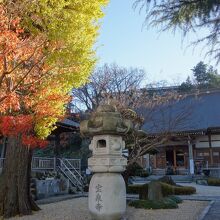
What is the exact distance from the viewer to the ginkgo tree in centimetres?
962

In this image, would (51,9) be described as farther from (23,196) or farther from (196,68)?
(196,68)

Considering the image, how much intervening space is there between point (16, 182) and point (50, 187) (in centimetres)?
657

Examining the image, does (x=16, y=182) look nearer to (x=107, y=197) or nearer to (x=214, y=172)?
(x=107, y=197)

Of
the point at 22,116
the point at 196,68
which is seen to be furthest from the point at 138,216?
the point at 196,68

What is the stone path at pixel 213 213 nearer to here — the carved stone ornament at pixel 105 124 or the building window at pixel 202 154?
the carved stone ornament at pixel 105 124

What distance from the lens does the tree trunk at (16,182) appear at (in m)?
12.1

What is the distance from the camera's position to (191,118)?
1458 inches

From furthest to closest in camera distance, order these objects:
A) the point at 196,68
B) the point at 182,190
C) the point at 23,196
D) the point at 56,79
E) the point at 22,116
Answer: the point at 196,68
the point at 182,190
the point at 23,196
the point at 56,79
the point at 22,116

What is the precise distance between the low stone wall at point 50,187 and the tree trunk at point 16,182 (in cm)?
478

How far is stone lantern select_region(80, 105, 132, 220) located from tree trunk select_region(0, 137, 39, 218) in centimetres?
424

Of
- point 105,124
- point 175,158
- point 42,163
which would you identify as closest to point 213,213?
point 105,124

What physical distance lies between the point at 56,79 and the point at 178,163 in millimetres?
28462

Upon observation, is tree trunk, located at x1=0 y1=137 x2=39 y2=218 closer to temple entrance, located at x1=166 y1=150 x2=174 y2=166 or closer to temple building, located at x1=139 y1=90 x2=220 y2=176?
temple building, located at x1=139 y1=90 x2=220 y2=176

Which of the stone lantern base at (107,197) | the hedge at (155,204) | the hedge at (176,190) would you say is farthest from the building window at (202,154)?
the stone lantern base at (107,197)
